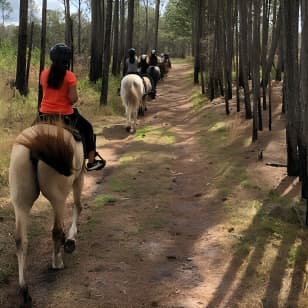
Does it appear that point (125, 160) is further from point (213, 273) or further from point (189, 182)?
point (213, 273)

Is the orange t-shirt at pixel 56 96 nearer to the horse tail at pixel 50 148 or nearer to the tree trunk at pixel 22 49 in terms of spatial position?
the horse tail at pixel 50 148

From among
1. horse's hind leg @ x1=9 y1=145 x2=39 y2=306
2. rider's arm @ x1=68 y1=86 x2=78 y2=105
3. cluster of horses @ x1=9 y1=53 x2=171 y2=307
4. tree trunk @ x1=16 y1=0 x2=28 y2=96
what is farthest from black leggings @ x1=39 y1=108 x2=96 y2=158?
tree trunk @ x1=16 y1=0 x2=28 y2=96

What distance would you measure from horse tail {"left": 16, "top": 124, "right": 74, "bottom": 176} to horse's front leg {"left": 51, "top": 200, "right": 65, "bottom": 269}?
1.25ft

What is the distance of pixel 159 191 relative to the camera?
25.0 feet

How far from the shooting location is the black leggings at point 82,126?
5292mm

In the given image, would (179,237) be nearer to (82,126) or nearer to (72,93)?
(82,126)

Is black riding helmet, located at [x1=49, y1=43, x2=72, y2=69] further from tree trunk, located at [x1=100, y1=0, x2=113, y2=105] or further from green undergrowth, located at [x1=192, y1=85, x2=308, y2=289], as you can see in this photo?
tree trunk, located at [x1=100, y1=0, x2=113, y2=105]

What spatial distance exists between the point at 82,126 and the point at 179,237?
1748mm

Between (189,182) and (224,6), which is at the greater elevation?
(224,6)

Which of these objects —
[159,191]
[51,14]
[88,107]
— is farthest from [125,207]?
[51,14]

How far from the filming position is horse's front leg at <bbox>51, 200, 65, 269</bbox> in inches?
176

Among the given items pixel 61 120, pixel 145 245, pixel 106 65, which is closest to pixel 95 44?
pixel 106 65

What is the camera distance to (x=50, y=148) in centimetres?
418

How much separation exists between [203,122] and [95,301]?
1064cm
